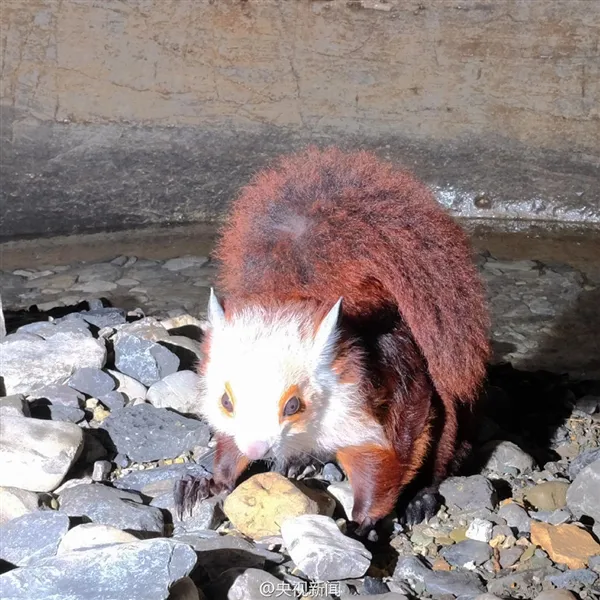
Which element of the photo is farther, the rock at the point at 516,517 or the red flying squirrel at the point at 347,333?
the rock at the point at 516,517

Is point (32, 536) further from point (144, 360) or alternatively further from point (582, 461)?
point (582, 461)

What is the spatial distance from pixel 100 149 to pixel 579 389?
9.20 ft

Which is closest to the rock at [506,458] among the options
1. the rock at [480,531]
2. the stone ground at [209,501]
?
the stone ground at [209,501]

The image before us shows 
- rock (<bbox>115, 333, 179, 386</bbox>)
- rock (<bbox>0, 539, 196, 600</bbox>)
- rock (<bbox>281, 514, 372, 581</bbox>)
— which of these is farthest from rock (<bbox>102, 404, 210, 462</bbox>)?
rock (<bbox>0, 539, 196, 600</bbox>)

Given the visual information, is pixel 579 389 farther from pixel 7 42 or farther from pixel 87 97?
pixel 7 42

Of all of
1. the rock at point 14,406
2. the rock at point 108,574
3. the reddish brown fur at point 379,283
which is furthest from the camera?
the rock at point 14,406

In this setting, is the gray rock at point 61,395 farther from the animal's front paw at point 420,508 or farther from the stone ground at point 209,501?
the animal's front paw at point 420,508

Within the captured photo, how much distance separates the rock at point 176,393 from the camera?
9.27 ft

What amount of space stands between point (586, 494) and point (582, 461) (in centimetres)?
27

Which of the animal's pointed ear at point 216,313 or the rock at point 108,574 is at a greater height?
the animal's pointed ear at point 216,313

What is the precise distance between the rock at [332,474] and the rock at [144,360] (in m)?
0.66

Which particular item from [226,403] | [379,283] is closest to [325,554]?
[226,403]

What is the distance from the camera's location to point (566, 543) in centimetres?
222

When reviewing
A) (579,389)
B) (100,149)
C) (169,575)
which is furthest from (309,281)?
(100,149)
